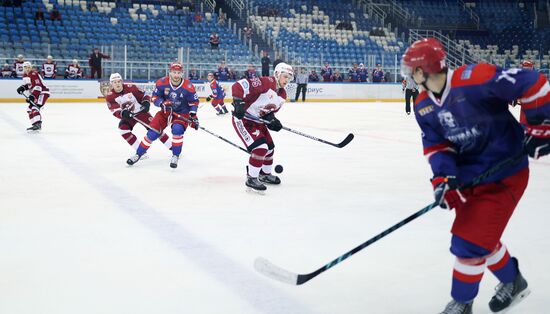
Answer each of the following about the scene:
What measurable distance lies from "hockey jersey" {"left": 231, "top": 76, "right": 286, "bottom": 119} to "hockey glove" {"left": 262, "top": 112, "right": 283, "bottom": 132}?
33 millimetres

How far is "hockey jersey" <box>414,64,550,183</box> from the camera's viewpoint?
2.35 metres

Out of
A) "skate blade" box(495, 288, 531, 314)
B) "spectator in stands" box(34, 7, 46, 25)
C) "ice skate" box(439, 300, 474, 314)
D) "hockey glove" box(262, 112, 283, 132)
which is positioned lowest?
"skate blade" box(495, 288, 531, 314)

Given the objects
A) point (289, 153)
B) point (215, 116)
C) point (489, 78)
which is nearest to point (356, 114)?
point (215, 116)

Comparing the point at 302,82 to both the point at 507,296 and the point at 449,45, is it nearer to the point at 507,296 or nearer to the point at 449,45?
the point at 449,45

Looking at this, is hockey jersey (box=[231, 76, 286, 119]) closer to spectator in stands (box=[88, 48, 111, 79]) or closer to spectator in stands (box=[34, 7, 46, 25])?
spectator in stands (box=[88, 48, 111, 79])

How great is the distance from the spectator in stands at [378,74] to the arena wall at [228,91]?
0.16 m

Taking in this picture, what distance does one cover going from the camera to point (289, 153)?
798cm

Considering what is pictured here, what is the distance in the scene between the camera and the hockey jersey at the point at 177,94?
705 centimetres

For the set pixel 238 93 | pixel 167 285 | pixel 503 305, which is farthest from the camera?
pixel 238 93

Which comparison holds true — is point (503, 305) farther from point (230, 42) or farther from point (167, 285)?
point (230, 42)

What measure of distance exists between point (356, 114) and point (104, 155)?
7985 millimetres

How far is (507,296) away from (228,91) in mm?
15804

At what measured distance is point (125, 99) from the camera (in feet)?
24.2

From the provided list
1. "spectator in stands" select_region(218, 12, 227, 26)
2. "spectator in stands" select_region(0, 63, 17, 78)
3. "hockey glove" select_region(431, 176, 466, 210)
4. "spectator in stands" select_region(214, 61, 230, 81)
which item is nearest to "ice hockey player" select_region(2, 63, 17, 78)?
"spectator in stands" select_region(0, 63, 17, 78)
